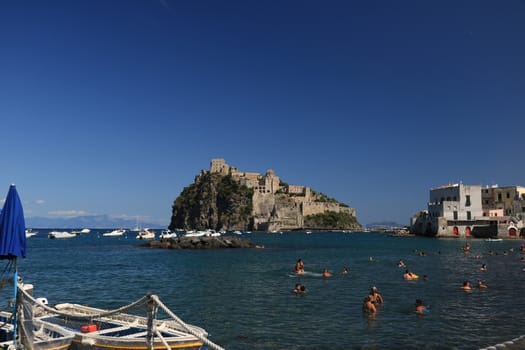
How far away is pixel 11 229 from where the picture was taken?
11.0 meters

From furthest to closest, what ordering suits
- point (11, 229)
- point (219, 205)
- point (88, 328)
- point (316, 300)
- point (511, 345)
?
point (219, 205) → point (316, 300) → point (511, 345) → point (88, 328) → point (11, 229)

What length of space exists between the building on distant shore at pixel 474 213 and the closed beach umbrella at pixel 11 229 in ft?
335

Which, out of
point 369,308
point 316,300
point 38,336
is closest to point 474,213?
point 316,300

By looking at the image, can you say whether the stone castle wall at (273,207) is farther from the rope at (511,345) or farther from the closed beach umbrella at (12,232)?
the closed beach umbrella at (12,232)

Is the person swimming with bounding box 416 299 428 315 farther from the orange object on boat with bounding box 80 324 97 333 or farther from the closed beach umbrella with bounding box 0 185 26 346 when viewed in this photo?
the closed beach umbrella with bounding box 0 185 26 346

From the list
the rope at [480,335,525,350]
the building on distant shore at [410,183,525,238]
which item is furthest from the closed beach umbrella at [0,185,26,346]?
the building on distant shore at [410,183,525,238]

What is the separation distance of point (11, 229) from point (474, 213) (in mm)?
105798

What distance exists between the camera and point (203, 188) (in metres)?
190

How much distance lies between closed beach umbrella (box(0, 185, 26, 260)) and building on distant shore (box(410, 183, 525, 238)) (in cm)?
10196

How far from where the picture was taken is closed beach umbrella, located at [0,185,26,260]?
1092 cm

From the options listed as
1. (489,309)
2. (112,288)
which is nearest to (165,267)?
(112,288)

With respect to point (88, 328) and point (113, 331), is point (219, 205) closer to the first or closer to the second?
point (88, 328)

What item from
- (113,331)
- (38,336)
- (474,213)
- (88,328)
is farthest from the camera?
(474,213)

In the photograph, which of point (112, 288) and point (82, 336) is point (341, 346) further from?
point (112, 288)
